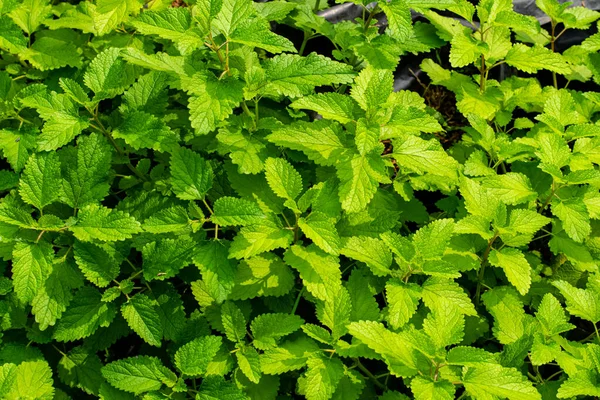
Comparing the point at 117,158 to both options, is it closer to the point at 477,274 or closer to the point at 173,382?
the point at 173,382

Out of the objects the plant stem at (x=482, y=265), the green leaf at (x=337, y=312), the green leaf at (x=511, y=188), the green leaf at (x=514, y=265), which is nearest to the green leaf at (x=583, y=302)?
the green leaf at (x=514, y=265)

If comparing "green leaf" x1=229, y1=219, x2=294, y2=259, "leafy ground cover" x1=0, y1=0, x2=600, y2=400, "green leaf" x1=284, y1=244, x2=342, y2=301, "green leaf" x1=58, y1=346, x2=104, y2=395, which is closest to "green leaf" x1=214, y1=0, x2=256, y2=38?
"leafy ground cover" x1=0, y1=0, x2=600, y2=400

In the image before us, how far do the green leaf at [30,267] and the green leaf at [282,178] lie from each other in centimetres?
93

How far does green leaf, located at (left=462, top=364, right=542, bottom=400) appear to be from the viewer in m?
1.97

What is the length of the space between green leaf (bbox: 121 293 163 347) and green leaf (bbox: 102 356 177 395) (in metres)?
0.10

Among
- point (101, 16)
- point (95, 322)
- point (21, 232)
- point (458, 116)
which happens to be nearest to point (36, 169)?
point (21, 232)

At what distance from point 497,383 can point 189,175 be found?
57.0 inches

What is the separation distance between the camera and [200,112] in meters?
2.15

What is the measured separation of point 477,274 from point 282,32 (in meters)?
1.99

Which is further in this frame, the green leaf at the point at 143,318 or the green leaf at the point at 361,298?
the green leaf at the point at 361,298

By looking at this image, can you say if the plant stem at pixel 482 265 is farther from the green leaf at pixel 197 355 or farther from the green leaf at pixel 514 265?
the green leaf at pixel 197 355

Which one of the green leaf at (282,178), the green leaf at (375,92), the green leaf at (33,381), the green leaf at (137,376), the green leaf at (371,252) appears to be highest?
the green leaf at (375,92)

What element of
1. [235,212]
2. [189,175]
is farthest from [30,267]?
[235,212]

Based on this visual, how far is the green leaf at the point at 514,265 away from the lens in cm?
237
